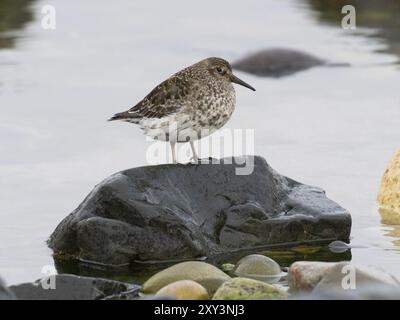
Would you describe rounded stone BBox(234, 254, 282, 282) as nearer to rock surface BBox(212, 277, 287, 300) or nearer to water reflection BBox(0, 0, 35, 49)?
rock surface BBox(212, 277, 287, 300)

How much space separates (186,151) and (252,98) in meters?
3.11

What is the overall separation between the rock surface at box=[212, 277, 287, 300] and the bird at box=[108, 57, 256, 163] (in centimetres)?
226

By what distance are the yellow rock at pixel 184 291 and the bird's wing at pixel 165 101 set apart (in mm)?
2496

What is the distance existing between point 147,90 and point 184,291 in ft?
29.1

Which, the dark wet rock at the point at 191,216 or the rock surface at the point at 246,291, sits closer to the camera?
the rock surface at the point at 246,291

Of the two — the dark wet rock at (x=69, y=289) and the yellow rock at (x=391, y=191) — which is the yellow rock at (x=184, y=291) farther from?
the yellow rock at (x=391, y=191)

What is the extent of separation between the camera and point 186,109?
11656mm

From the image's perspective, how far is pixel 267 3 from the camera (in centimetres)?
2580

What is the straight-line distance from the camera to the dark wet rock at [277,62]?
19984 mm

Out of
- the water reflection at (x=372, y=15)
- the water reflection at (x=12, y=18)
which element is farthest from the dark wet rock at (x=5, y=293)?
the water reflection at (x=372, y=15)

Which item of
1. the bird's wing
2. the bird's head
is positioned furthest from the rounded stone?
the bird's head

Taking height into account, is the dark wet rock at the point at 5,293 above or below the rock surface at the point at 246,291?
above

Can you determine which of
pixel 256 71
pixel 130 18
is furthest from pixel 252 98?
pixel 130 18
